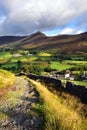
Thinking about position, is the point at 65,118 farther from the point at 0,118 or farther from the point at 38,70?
the point at 38,70

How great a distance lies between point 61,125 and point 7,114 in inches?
335

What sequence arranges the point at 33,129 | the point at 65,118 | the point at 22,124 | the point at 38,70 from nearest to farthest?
1. the point at 65,118
2. the point at 33,129
3. the point at 22,124
4. the point at 38,70

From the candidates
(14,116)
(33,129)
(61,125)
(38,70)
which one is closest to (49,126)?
(61,125)

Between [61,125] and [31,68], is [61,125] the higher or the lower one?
the higher one

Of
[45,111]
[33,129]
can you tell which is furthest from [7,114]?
[33,129]

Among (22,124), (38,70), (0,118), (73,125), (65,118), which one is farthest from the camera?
(38,70)

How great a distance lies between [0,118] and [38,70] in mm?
129332

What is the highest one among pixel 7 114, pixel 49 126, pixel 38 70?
pixel 49 126

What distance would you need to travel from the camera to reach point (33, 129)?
16547 millimetres

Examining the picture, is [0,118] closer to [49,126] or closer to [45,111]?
[45,111]

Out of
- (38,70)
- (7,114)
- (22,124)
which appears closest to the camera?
(22,124)

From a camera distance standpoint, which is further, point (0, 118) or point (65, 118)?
point (0, 118)

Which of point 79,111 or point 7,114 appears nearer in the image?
point 79,111

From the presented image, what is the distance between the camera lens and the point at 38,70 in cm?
15038
